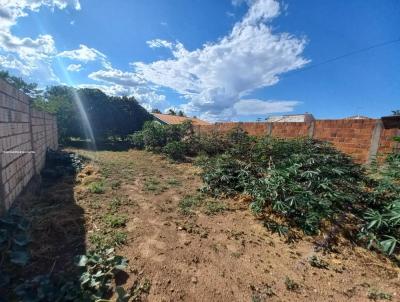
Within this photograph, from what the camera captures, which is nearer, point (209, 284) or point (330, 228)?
point (209, 284)

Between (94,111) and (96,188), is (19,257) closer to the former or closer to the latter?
(96,188)

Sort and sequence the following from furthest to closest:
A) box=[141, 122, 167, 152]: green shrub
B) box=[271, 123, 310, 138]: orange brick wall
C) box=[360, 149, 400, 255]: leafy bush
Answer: box=[141, 122, 167, 152]: green shrub, box=[271, 123, 310, 138]: orange brick wall, box=[360, 149, 400, 255]: leafy bush

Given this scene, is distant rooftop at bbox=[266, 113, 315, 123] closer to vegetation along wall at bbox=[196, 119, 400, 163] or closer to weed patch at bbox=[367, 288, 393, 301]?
vegetation along wall at bbox=[196, 119, 400, 163]

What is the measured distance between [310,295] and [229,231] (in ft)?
3.72

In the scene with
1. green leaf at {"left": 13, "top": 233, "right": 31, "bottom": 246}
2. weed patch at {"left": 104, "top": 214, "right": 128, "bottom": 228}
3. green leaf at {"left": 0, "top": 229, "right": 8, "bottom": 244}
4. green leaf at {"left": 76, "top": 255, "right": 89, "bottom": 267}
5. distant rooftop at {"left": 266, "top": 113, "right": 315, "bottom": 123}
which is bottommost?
weed patch at {"left": 104, "top": 214, "right": 128, "bottom": 228}

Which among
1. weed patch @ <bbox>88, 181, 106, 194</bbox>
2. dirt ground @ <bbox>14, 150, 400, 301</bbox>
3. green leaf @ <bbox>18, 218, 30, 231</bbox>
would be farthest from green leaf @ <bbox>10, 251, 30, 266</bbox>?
weed patch @ <bbox>88, 181, 106, 194</bbox>

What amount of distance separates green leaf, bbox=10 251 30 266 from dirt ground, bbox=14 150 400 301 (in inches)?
21.1

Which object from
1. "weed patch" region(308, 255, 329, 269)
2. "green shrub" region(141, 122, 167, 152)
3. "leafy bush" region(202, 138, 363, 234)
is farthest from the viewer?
"green shrub" region(141, 122, 167, 152)

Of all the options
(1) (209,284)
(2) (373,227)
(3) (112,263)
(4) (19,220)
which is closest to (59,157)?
(4) (19,220)

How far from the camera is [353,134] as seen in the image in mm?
4223

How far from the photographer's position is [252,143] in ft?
18.8

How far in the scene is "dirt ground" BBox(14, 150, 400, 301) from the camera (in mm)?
1865

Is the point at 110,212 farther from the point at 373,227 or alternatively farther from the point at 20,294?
the point at 373,227

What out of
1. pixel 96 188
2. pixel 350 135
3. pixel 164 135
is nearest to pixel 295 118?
pixel 164 135
